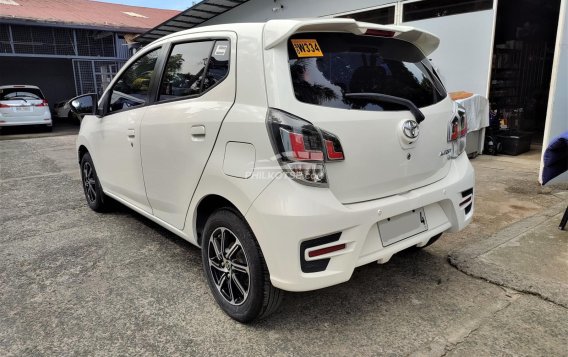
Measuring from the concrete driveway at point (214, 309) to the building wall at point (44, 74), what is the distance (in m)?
19.9

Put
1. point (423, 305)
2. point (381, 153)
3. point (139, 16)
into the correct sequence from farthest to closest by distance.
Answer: point (139, 16) → point (423, 305) → point (381, 153)

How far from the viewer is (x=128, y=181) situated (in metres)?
3.66

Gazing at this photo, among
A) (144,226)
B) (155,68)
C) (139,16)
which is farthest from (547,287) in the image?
(139,16)

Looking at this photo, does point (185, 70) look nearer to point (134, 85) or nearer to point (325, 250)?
point (134, 85)

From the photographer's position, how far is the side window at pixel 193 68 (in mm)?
2586

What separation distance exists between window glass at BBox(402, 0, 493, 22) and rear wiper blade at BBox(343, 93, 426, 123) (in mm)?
5585

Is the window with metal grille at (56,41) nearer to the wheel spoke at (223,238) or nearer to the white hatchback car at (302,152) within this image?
the white hatchback car at (302,152)

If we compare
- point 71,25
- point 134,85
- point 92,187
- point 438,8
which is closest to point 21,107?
point 71,25

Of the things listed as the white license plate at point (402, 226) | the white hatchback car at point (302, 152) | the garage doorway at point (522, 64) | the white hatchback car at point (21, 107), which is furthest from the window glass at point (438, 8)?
the white hatchback car at point (21, 107)

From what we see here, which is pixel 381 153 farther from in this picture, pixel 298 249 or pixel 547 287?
pixel 547 287

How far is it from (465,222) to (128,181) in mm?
2723

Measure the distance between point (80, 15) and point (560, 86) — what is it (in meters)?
18.1

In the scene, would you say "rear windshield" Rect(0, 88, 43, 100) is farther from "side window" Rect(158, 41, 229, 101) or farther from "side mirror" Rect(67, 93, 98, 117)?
"side window" Rect(158, 41, 229, 101)

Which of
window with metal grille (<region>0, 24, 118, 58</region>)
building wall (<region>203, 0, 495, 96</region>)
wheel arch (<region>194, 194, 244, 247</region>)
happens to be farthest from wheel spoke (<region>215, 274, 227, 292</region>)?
window with metal grille (<region>0, 24, 118, 58</region>)
